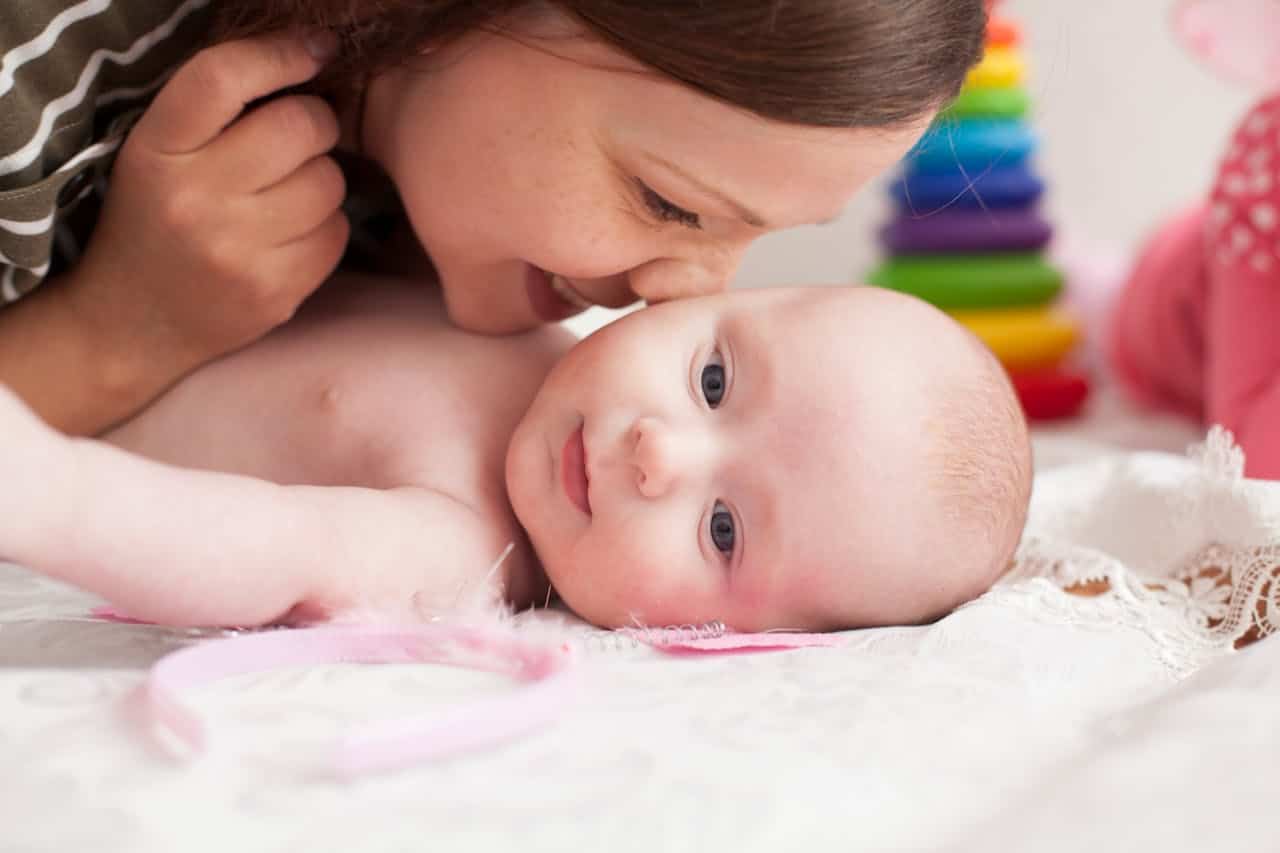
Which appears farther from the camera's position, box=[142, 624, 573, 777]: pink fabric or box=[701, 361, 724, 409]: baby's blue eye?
box=[701, 361, 724, 409]: baby's blue eye

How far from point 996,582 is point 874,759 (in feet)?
1.42

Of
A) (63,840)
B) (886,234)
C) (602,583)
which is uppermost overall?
(63,840)

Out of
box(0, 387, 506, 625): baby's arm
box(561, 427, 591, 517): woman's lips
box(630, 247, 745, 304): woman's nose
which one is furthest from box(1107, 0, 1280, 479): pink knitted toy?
box(0, 387, 506, 625): baby's arm

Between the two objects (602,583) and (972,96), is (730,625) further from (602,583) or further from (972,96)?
(972,96)

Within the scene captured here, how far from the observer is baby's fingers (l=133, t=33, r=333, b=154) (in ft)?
3.16

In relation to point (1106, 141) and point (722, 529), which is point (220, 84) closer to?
point (722, 529)

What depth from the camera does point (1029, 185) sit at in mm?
2244

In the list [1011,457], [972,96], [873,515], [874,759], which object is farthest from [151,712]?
[972,96]

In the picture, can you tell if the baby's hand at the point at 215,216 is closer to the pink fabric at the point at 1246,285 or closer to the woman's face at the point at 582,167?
the woman's face at the point at 582,167

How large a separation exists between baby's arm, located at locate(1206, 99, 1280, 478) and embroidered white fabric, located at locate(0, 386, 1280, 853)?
760 mm

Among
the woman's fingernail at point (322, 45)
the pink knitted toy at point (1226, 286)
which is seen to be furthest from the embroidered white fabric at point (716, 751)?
the pink knitted toy at point (1226, 286)

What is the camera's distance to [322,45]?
1003 mm

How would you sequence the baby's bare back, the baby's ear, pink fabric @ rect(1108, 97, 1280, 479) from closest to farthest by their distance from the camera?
the baby's bare back → pink fabric @ rect(1108, 97, 1280, 479) → the baby's ear

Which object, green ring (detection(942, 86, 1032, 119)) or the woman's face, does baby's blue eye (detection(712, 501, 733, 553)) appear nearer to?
the woman's face
